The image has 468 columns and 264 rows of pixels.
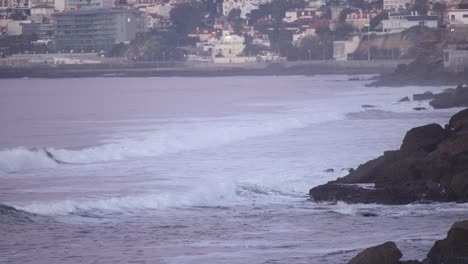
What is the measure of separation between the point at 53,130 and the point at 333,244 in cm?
2222

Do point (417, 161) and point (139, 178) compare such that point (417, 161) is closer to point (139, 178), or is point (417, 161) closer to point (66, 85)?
point (139, 178)

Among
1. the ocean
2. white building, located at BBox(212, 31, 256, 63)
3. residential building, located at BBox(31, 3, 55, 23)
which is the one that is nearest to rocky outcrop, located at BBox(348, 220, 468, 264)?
the ocean

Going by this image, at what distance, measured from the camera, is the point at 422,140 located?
21.3 meters

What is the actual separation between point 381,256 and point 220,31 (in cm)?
10672

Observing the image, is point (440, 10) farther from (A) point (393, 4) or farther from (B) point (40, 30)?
(B) point (40, 30)

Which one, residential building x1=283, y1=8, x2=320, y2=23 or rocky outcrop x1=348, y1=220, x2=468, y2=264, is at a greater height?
rocky outcrop x1=348, y1=220, x2=468, y2=264

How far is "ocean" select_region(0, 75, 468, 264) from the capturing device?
52.4ft

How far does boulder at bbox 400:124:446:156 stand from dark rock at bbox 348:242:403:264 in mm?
7180

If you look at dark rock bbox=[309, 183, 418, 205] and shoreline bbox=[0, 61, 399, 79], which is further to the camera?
shoreline bbox=[0, 61, 399, 79]

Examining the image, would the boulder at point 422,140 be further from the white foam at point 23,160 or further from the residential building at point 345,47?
the residential building at point 345,47

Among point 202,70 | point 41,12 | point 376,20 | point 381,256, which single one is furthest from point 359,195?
point 41,12

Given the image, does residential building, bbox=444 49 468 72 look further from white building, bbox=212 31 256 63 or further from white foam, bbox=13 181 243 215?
white building, bbox=212 31 256 63

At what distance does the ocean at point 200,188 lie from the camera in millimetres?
15969

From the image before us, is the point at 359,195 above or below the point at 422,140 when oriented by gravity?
below
